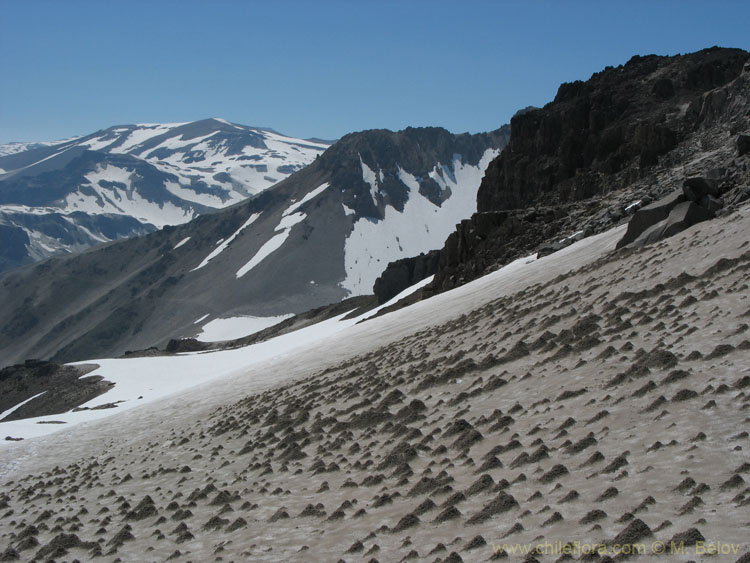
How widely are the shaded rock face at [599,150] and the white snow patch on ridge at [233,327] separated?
99.5 meters

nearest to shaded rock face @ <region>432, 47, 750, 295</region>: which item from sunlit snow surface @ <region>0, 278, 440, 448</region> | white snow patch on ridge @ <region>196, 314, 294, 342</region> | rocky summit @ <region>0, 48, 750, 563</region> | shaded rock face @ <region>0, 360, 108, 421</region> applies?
rocky summit @ <region>0, 48, 750, 563</region>

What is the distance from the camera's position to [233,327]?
17412 cm

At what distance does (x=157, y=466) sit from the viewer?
23.3m

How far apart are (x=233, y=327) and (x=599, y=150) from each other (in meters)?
124

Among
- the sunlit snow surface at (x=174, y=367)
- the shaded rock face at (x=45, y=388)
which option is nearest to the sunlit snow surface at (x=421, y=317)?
the sunlit snow surface at (x=174, y=367)

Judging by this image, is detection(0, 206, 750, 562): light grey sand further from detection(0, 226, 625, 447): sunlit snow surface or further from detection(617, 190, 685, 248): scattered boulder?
detection(0, 226, 625, 447): sunlit snow surface

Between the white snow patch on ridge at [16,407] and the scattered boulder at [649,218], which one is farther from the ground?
the white snow patch on ridge at [16,407]

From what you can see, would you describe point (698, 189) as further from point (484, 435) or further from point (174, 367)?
point (174, 367)

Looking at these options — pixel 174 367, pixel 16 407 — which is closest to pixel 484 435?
pixel 174 367

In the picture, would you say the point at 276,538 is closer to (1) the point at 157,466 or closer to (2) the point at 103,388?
(1) the point at 157,466

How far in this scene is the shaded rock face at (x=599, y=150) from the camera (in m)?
48.3

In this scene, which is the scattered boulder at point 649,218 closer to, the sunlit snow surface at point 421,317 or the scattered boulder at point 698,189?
the scattered boulder at point 698,189

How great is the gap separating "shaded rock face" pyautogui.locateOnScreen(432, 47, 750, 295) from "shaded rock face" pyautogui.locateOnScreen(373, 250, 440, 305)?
13532 millimetres

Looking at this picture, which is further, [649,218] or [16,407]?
[16,407]
